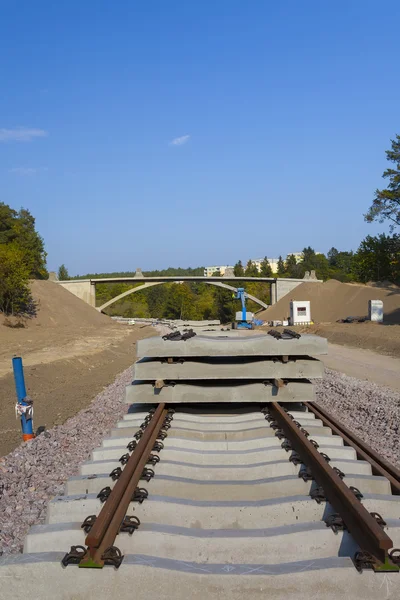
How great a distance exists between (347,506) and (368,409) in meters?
7.45

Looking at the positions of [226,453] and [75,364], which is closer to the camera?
[226,453]

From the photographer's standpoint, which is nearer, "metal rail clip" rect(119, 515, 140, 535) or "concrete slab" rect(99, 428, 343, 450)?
"metal rail clip" rect(119, 515, 140, 535)

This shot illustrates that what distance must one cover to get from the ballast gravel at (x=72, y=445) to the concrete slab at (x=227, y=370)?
1.51 metres

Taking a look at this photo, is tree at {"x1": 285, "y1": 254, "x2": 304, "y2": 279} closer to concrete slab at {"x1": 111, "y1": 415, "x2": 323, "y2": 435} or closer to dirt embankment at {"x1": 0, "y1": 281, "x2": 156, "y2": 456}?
dirt embankment at {"x1": 0, "y1": 281, "x2": 156, "y2": 456}

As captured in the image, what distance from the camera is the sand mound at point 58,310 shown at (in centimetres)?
5409

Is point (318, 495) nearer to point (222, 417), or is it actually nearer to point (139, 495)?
point (139, 495)

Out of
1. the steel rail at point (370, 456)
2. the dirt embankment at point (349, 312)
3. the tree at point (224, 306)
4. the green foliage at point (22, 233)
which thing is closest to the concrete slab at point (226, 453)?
the steel rail at point (370, 456)

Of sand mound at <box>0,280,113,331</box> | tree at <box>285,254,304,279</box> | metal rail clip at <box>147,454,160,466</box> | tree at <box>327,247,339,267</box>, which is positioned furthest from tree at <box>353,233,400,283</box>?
tree at <box>327,247,339,267</box>

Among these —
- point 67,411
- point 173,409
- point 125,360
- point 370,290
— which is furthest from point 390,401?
point 370,290

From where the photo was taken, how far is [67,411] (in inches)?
458

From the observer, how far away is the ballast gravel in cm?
471

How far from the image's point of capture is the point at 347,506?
3.34 meters

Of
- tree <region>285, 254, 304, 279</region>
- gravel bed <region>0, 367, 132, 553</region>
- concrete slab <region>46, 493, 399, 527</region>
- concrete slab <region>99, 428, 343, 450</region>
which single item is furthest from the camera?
tree <region>285, 254, 304, 279</region>

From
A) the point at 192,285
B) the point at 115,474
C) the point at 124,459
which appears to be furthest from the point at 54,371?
the point at 192,285
